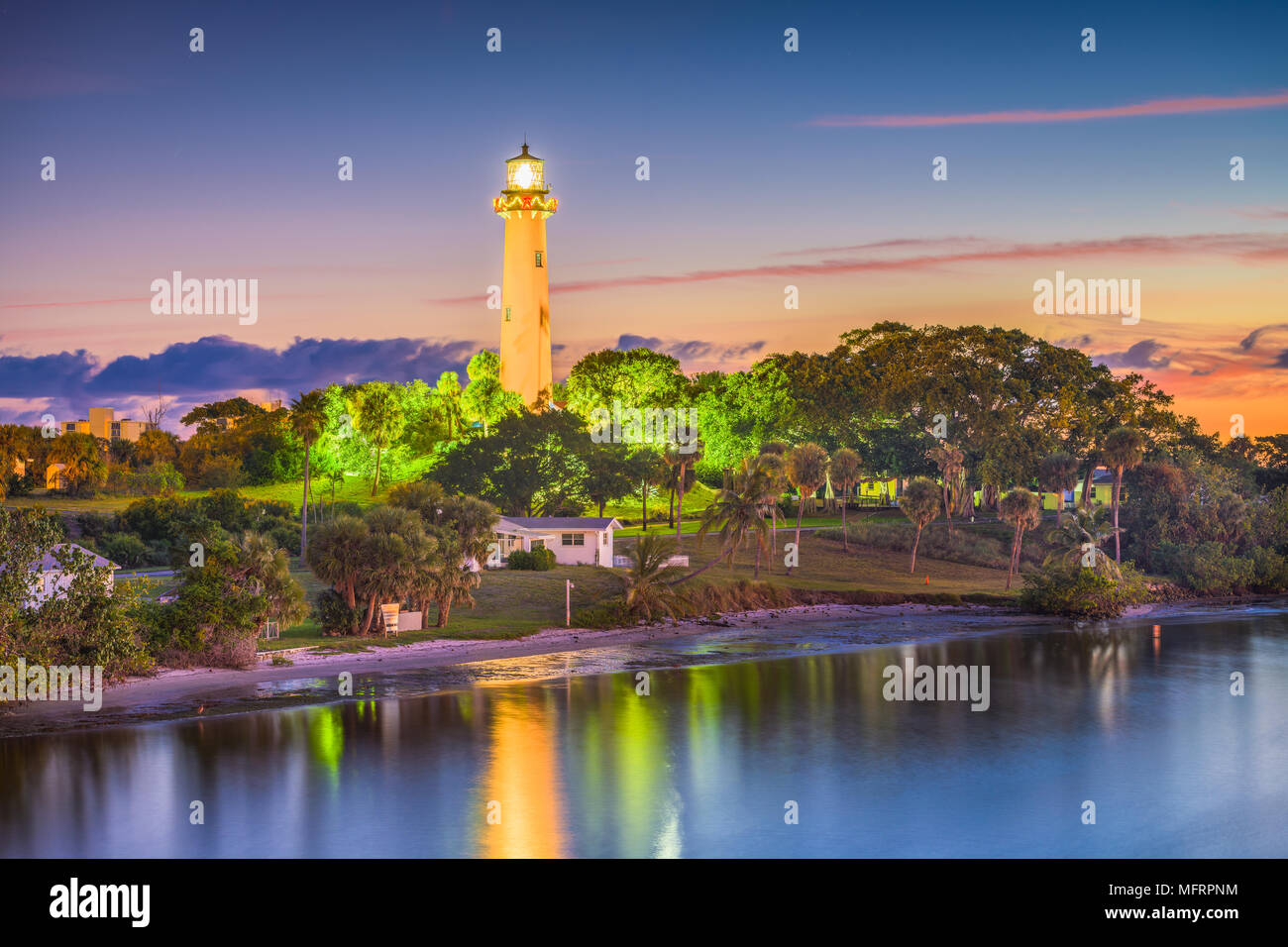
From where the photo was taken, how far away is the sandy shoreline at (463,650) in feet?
108

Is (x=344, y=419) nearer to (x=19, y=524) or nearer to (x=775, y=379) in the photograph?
(x=775, y=379)

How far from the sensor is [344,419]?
98.7m

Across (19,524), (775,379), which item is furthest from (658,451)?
(19,524)

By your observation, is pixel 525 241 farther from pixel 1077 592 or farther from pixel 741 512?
pixel 1077 592

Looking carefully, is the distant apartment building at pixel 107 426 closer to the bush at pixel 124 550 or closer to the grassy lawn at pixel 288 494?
the grassy lawn at pixel 288 494

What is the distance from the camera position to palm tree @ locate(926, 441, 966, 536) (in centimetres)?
8300

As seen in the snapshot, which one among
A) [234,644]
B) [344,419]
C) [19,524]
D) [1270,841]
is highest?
[344,419]

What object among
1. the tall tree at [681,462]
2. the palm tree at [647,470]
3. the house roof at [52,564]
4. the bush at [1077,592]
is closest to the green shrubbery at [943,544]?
the tall tree at [681,462]

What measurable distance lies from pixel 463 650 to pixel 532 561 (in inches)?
669

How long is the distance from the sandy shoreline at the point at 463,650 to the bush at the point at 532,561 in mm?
9057

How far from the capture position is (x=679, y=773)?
30.0 metres

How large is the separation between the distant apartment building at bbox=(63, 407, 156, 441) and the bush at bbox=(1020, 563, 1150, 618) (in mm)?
93378

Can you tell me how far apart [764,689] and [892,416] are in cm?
5655

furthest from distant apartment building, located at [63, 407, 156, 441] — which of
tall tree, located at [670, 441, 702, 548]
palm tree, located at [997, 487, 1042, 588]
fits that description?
palm tree, located at [997, 487, 1042, 588]
